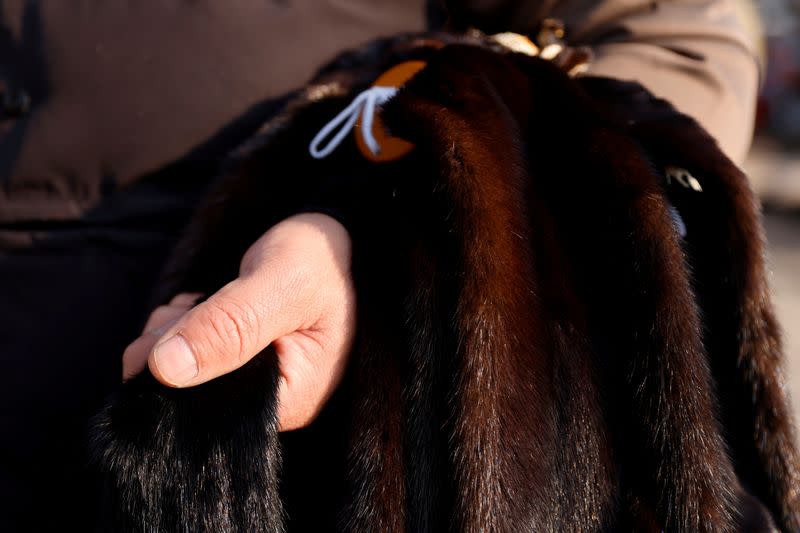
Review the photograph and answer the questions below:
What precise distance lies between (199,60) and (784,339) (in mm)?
1061

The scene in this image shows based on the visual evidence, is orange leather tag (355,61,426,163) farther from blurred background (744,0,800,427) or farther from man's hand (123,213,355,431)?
blurred background (744,0,800,427)

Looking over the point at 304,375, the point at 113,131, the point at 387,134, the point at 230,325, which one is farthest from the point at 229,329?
the point at 113,131

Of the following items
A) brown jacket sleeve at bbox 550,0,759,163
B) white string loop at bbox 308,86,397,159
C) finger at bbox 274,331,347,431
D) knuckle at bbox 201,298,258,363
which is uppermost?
brown jacket sleeve at bbox 550,0,759,163

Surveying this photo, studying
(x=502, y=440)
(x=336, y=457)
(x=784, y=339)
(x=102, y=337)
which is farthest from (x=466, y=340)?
(x=102, y=337)

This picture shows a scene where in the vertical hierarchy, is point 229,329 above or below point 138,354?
above

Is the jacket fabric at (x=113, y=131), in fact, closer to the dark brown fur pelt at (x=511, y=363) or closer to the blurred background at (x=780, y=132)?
the dark brown fur pelt at (x=511, y=363)

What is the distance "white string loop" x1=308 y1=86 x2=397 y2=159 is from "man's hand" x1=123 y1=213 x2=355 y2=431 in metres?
0.17

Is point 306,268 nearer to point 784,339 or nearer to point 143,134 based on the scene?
point 143,134

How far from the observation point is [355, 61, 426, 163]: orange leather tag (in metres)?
1.08

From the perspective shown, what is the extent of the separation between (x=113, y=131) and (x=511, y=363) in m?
0.81

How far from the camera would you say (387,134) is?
104 cm

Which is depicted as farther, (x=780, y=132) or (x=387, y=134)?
(x=780, y=132)

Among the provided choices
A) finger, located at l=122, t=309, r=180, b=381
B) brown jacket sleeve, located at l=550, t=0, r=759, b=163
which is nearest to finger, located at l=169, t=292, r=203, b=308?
finger, located at l=122, t=309, r=180, b=381

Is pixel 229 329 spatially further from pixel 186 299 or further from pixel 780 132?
pixel 780 132
